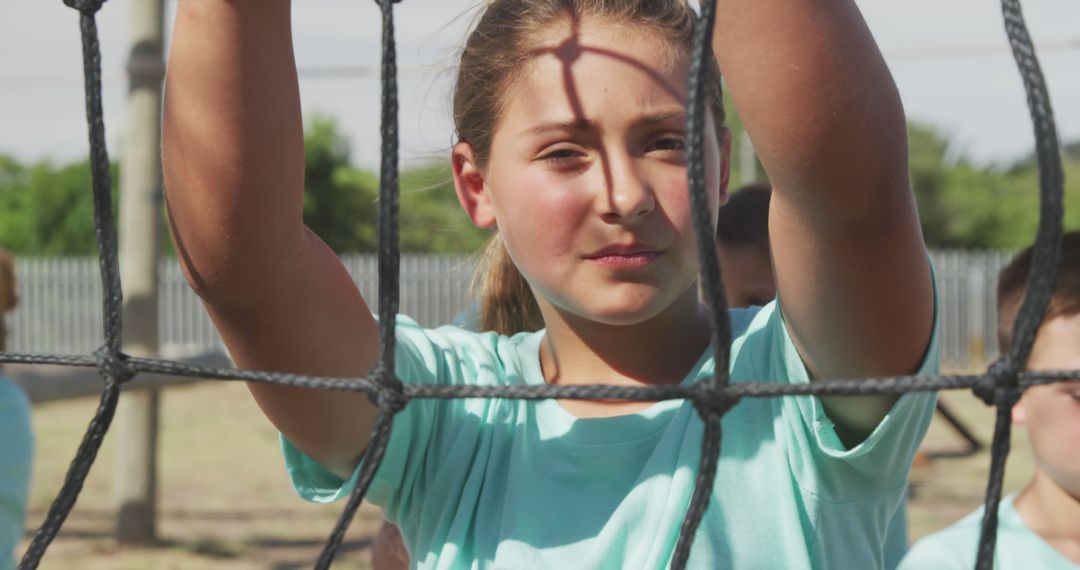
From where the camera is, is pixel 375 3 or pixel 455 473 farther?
pixel 455 473

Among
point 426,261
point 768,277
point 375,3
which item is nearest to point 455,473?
point 375,3

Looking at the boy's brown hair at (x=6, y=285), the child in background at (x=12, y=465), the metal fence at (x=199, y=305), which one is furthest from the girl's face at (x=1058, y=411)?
the metal fence at (x=199, y=305)

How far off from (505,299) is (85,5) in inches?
22.2

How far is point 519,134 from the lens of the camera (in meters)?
1.03

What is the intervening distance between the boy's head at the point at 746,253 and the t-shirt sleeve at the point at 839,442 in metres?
1.09

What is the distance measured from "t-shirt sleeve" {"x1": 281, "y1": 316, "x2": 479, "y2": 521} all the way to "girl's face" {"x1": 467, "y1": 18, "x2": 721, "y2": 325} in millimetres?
134

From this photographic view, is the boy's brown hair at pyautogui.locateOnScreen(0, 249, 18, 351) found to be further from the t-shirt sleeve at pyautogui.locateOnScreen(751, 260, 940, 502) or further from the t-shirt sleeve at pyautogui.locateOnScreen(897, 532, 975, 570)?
the t-shirt sleeve at pyautogui.locateOnScreen(751, 260, 940, 502)

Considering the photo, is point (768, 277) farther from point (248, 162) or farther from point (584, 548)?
point (248, 162)

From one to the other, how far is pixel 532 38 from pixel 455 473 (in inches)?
15.2

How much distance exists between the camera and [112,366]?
1005 mm

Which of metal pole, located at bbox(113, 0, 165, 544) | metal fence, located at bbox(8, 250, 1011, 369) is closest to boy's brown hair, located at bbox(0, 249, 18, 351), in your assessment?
metal pole, located at bbox(113, 0, 165, 544)

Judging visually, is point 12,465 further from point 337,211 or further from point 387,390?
point 337,211

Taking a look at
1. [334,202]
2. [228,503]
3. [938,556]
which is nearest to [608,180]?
[938,556]

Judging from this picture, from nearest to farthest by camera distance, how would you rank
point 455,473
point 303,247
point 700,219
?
1. point 700,219
2. point 303,247
3. point 455,473
